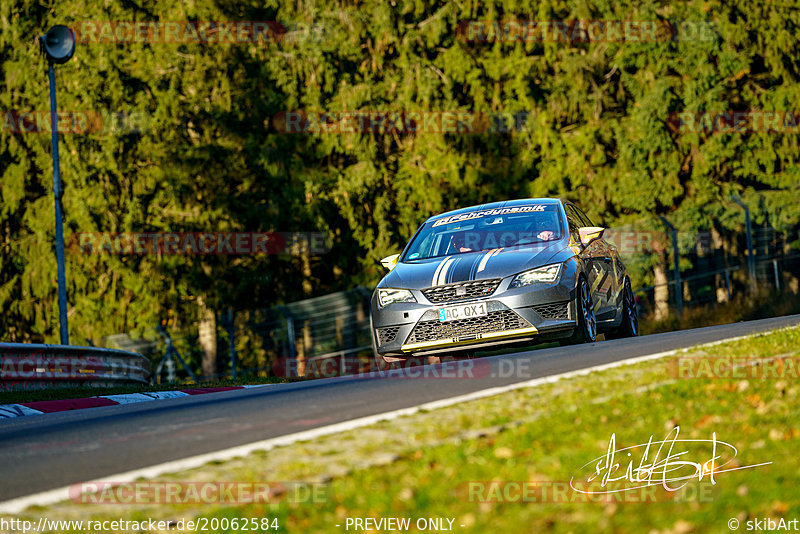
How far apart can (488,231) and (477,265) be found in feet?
4.45

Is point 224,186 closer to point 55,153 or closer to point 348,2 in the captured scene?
point 348,2

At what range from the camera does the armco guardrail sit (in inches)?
538

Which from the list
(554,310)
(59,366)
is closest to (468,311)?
(554,310)

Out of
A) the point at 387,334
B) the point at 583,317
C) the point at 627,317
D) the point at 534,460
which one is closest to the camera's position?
the point at 534,460

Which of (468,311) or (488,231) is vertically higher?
(488,231)

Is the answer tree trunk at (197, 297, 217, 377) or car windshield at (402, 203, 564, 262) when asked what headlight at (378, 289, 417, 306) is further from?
tree trunk at (197, 297, 217, 377)

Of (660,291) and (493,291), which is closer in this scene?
(493,291)

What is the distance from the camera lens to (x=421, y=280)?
11.2 m

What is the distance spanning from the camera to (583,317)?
11.5m

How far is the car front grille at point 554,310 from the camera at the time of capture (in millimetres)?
10945

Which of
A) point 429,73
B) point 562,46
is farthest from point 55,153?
point 562,46

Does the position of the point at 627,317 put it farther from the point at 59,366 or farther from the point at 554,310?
the point at 59,366

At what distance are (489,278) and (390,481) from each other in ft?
20.2

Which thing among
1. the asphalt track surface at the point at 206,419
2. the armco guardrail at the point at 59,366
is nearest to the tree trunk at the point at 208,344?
the armco guardrail at the point at 59,366
